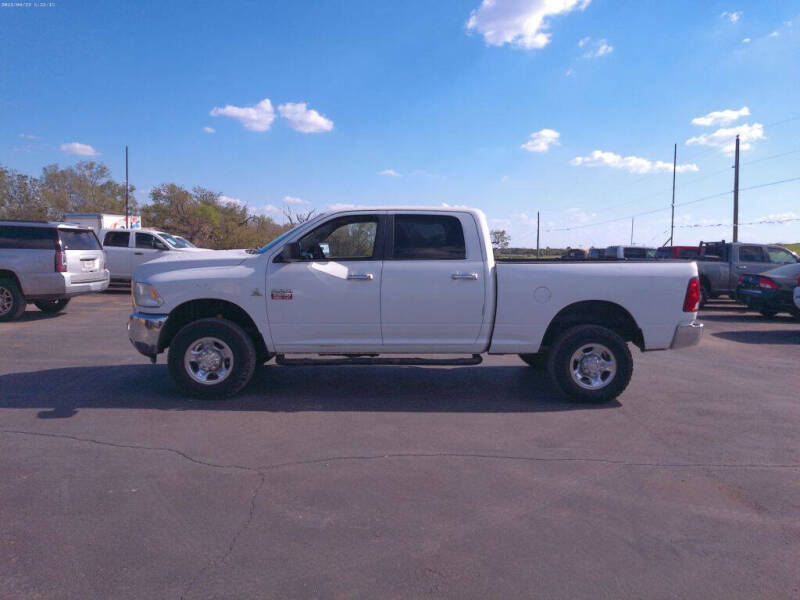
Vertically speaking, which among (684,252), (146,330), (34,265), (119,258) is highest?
(684,252)

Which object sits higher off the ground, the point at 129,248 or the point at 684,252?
the point at 684,252

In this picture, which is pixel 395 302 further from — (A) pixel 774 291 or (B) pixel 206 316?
(A) pixel 774 291

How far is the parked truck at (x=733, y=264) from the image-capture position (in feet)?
56.7

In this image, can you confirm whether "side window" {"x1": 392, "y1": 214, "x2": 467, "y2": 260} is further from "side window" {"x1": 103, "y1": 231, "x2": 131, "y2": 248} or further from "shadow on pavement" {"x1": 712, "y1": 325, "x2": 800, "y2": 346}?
"side window" {"x1": 103, "y1": 231, "x2": 131, "y2": 248}

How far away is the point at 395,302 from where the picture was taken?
6512 millimetres

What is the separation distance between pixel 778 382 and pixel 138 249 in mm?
17232

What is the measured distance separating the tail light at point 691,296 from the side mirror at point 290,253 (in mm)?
4159

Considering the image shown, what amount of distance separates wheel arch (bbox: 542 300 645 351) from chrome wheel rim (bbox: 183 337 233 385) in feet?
11.3

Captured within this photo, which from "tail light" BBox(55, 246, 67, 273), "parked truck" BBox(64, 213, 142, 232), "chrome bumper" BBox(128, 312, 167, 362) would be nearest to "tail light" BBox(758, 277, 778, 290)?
"chrome bumper" BBox(128, 312, 167, 362)

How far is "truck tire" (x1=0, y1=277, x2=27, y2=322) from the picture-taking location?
12.3 metres

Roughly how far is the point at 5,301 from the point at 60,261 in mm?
1329

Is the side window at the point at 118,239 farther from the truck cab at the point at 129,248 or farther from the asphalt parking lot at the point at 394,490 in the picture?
the asphalt parking lot at the point at 394,490

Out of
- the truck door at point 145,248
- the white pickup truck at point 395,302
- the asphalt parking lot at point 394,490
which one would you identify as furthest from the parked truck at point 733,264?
the truck door at point 145,248

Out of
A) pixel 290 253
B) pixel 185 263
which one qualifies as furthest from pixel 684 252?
pixel 185 263
